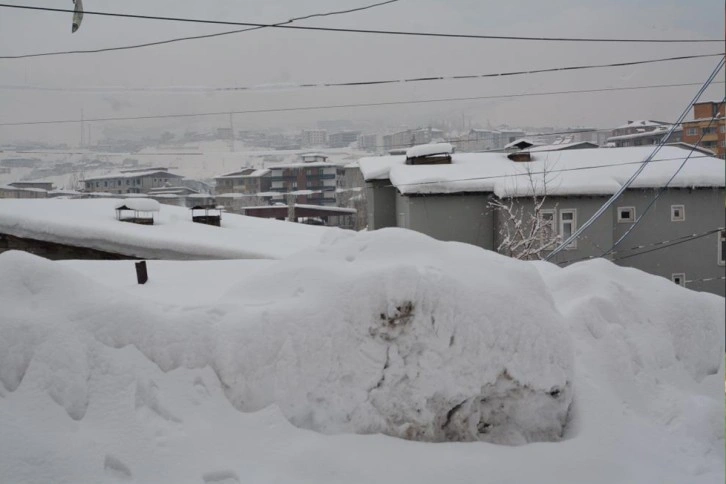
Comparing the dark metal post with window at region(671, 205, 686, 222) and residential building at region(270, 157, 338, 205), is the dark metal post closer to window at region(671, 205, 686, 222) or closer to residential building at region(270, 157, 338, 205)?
window at region(671, 205, 686, 222)

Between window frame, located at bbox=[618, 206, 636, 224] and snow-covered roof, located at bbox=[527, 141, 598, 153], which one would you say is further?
snow-covered roof, located at bbox=[527, 141, 598, 153]

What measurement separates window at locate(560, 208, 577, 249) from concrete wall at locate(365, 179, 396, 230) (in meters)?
6.67

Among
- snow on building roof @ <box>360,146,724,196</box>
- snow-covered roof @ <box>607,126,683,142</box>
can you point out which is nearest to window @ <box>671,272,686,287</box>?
snow on building roof @ <box>360,146,724,196</box>

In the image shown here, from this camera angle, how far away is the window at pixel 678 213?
798 inches

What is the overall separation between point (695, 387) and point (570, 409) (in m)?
1.71

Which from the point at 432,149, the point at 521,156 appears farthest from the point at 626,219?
the point at 432,149

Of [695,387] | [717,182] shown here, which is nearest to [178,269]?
[695,387]

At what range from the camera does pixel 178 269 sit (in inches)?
309

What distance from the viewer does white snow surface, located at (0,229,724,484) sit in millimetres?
3908

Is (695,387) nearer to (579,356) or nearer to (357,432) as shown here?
(579,356)

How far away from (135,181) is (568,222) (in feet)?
118

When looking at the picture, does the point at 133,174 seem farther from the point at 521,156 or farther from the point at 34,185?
the point at 521,156

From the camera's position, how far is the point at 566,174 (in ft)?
68.2

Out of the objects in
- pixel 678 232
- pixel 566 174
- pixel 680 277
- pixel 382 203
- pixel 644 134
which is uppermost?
pixel 644 134
